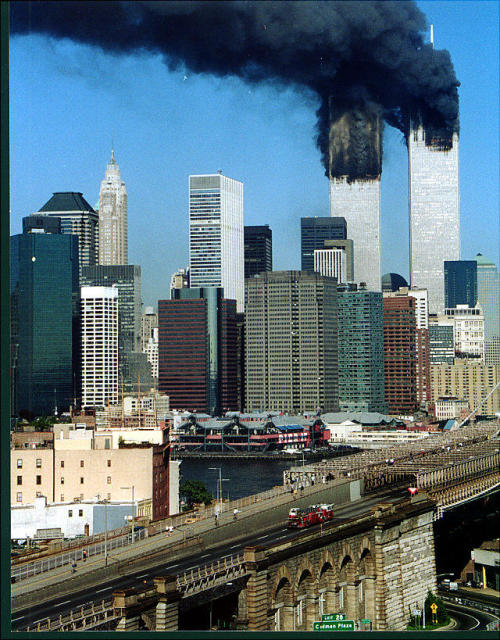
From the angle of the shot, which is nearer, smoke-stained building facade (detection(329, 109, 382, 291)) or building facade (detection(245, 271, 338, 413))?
building facade (detection(245, 271, 338, 413))

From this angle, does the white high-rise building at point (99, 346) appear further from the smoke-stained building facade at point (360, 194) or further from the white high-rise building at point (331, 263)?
the white high-rise building at point (331, 263)

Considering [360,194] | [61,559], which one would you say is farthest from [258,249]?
[61,559]

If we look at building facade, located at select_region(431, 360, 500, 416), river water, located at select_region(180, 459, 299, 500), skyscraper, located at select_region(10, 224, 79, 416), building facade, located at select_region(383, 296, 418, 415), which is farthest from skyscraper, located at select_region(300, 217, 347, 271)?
river water, located at select_region(180, 459, 299, 500)

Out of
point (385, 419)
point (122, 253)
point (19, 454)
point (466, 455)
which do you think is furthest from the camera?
point (122, 253)

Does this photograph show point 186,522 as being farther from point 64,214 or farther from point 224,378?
point 64,214

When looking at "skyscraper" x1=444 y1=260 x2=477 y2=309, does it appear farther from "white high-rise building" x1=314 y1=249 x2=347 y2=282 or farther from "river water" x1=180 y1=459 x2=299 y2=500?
"river water" x1=180 y1=459 x2=299 y2=500

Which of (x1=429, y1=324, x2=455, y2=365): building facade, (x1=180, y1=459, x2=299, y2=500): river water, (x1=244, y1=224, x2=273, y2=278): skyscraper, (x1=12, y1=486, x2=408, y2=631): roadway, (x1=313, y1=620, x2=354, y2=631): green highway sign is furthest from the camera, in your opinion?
(x1=244, y1=224, x2=273, y2=278): skyscraper

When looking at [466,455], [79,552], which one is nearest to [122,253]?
[466,455]
